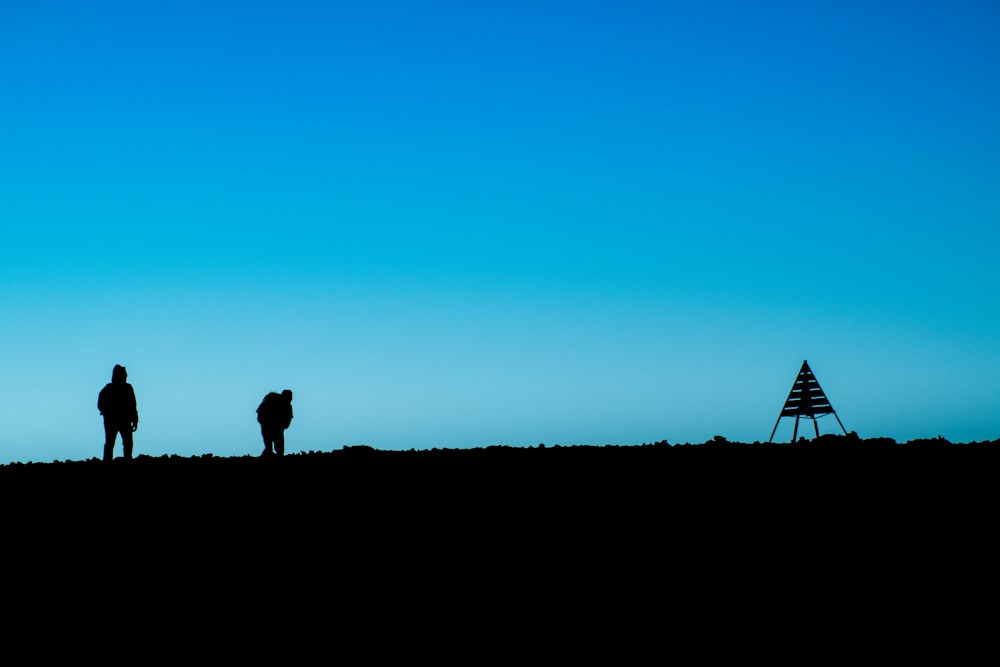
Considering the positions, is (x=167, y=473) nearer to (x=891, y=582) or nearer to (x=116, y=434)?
(x=116, y=434)

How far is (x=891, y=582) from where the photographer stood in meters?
7.20

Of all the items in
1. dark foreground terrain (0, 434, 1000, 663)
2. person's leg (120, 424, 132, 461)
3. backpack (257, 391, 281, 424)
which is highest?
backpack (257, 391, 281, 424)

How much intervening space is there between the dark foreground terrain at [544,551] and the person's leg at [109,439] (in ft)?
10.3

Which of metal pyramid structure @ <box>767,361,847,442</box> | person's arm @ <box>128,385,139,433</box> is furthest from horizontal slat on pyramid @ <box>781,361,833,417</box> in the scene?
person's arm @ <box>128,385,139,433</box>

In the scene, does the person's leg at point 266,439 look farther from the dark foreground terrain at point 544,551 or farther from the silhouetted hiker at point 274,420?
the dark foreground terrain at point 544,551

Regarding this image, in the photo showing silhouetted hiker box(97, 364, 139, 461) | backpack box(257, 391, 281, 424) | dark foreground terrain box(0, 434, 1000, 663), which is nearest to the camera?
dark foreground terrain box(0, 434, 1000, 663)

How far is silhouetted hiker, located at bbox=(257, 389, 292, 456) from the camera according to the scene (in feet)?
62.2

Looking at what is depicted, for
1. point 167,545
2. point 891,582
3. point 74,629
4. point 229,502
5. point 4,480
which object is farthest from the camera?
point 4,480

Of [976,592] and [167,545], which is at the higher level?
[167,545]

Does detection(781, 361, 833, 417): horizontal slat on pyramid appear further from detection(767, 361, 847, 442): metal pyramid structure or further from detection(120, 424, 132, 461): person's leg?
detection(120, 424, 132, 461): person's leg

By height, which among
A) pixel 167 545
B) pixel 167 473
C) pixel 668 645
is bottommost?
pixel 668 645

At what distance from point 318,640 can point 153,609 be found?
4.69ft

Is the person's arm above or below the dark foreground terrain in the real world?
above

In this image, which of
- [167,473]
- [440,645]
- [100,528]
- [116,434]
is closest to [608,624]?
[440,645]
